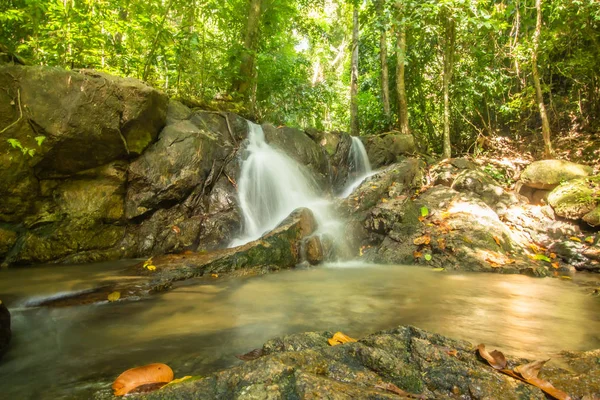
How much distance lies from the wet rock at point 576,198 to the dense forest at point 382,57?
2.15m

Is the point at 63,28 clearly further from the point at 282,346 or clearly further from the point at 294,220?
the point at 282,346

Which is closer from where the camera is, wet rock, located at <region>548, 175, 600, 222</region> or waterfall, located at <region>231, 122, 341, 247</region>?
wet rock, located at <region>548, 175, 600, 222</region>

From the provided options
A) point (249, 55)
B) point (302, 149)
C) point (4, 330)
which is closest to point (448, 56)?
point (302, 149)

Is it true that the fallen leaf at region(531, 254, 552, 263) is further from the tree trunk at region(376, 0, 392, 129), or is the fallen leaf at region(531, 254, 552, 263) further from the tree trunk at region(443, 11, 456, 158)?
the tree trunk at region(376, 0, 392, 129)

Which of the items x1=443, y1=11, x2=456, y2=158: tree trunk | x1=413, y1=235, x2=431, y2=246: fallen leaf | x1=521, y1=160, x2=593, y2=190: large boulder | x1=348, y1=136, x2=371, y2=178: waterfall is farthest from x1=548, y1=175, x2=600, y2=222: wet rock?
x1=348, y1=136, x2=371, y2=178: waterfall

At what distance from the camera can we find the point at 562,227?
647cm

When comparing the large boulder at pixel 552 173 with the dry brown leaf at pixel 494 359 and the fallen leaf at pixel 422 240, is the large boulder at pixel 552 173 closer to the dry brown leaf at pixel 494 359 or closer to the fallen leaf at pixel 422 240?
the fallen leaf at pixel 422 240

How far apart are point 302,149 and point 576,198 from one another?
605 cm

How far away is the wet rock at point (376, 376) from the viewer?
1333 millimetres

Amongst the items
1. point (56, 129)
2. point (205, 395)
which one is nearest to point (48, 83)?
point (56, 129)

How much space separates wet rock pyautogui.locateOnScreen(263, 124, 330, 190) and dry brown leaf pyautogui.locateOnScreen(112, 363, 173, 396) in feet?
24.8

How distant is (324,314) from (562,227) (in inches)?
225

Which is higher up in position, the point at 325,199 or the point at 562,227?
the point at 325,199

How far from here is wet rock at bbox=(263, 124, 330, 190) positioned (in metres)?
9.20
